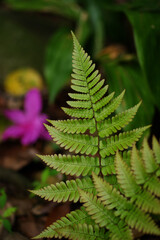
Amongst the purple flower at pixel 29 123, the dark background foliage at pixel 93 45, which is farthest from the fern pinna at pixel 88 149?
the purple flower at pixel 29 123

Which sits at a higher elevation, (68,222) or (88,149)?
(88,149)

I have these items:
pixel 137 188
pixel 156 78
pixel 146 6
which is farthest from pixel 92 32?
pixel 137 188

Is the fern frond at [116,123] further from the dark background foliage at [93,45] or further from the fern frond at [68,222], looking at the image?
the dark background foliage at [93,45]

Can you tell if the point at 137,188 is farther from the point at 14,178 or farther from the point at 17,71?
the point at 17,71

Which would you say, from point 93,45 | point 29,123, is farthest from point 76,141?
point 93,45

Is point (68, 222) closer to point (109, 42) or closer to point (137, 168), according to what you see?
point (137, 168)
